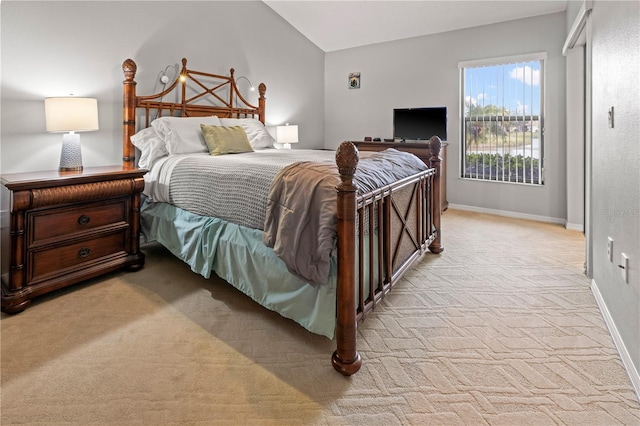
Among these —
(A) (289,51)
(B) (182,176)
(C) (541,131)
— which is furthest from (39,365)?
(C) (541,131)

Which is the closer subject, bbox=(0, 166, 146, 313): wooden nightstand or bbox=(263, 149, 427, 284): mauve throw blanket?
bbox=(263, 149, 427, 284): mauve throw blanket

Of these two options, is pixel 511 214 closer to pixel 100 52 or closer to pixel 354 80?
pixel 354 80

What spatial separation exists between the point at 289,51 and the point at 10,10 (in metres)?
3.31

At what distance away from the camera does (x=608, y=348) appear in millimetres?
1784

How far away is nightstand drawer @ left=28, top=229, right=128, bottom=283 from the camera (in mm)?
2293

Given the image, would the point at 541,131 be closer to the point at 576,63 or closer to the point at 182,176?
the point at 576,63

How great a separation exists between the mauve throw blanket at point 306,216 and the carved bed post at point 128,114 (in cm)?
197

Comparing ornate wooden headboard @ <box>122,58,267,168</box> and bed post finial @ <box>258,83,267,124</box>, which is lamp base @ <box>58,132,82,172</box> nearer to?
ornate wooden headboard @ <box>122,58,267,168</box>

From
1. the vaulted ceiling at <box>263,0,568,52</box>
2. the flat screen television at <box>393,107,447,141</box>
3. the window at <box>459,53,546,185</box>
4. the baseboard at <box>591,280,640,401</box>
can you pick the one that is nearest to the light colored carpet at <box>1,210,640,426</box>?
the baseboard at <box>591,280,640,401</box>

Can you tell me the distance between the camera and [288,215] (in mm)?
1792

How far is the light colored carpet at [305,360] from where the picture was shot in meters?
1.39

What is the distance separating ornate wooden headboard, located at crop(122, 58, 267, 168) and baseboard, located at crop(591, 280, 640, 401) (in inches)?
141

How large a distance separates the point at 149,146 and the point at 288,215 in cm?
200

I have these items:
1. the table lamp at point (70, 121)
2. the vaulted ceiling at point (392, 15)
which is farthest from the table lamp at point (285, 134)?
the table lamp at point (70, 121)
